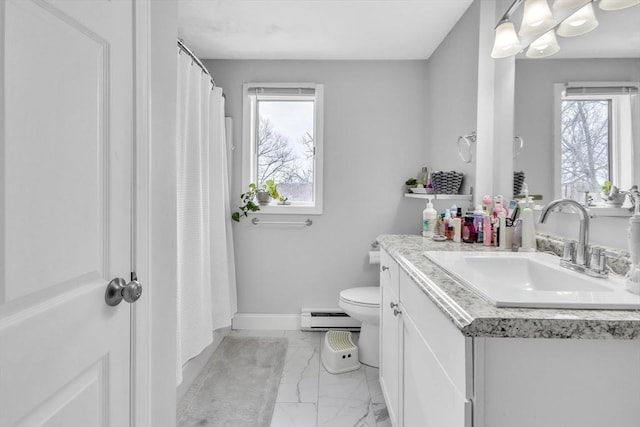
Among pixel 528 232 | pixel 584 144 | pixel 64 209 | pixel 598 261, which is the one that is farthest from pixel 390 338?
pixel 64 209

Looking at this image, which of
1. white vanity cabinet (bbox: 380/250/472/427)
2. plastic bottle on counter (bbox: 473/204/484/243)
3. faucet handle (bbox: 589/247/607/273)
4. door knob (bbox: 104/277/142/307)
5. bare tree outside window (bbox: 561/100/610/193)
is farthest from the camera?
plastic bottle on counter (bbox: 473/204/484/243)

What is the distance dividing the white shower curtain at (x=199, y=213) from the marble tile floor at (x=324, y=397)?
1.78 ft

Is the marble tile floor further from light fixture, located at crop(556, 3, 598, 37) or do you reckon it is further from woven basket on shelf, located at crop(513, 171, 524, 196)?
light fixture, located at crop(556, 3, 598, 37)

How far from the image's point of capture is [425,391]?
103 cm

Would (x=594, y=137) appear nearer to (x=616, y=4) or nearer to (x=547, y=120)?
(x=547, y=120)

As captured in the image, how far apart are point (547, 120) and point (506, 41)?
46 centimetres

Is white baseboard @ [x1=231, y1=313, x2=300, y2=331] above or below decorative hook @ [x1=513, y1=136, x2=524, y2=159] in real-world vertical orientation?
below

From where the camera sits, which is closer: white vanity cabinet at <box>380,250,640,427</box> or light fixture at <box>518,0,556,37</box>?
white vanity cabinet at <box>380,250,640,427</box>

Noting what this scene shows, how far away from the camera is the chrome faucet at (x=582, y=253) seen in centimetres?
102

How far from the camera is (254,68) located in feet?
9.58

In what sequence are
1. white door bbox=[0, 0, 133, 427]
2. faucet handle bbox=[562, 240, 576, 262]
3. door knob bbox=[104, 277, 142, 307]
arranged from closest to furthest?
white door bbox=[0, 0, 133, 427], door knob bbox=[104, 277, 142, 307], faucet handle bbox=[562, 240, 576, 262]

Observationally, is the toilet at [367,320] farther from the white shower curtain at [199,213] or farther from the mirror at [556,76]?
the mirror at [556,76]

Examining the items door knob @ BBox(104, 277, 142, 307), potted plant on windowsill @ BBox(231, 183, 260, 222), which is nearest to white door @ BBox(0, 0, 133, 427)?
door knob @ BBox(104, 277, 142, 307)

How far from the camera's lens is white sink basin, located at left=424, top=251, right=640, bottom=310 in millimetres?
760
